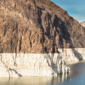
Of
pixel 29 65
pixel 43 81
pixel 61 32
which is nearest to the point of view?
pixel 43 81

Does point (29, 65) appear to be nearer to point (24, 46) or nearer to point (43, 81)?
point (24, 46)

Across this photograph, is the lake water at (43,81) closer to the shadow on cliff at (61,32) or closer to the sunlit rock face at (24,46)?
the sunlit rock face at (24,46)

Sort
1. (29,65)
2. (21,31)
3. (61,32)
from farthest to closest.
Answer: (61,32)
(21,31)
(29,65)

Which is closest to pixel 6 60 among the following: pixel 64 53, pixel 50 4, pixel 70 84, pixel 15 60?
pixel 15 60

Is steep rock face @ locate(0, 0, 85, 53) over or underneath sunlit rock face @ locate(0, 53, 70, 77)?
over

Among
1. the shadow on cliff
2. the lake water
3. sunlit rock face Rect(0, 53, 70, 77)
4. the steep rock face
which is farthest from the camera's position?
the shadow on cliff

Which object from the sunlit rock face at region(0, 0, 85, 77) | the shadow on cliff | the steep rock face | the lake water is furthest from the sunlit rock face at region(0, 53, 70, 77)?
the shadow on cliff

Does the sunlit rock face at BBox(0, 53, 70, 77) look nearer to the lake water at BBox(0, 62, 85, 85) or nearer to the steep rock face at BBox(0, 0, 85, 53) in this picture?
the steep rock face at BBox(0, 0, 85, 53)

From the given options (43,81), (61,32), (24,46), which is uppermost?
(61,32)

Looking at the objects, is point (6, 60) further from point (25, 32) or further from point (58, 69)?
point (58, 69)

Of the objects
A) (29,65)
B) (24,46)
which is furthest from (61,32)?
(29,65)

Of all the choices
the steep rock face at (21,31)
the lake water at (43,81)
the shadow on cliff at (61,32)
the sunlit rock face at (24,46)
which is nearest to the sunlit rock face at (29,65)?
the sunlit rock face at (24,46)
